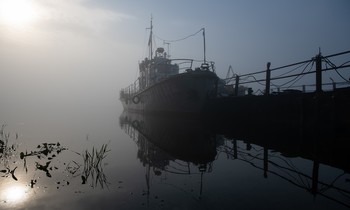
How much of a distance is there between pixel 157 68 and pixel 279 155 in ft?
74.4

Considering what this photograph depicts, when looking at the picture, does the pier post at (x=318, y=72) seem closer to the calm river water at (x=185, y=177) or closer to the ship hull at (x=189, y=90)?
the calm river water at (x=185, y=177)

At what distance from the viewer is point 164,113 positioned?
23.8m

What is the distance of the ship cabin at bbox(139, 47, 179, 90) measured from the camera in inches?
1131

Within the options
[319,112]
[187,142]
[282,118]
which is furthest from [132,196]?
[282,118]

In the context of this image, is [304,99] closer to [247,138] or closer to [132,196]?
[247,138]

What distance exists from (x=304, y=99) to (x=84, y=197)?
35.8 feet

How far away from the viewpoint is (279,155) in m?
8.20

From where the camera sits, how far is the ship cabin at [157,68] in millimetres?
28719

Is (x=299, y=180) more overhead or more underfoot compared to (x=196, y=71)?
more underfoot

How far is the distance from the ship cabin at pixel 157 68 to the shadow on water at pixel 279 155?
55.0 ft

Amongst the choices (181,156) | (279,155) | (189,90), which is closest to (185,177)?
(181,156)

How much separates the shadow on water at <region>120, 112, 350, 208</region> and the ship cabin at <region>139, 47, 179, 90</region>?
55.0ft

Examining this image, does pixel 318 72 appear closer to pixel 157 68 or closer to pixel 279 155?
pixel 279 155

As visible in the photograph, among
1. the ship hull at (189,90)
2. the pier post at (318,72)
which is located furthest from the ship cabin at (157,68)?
the pier post at (318,72)
